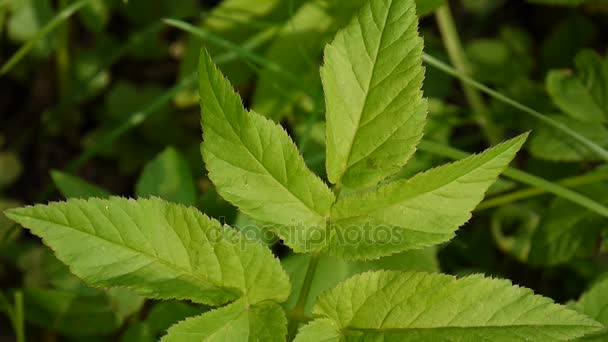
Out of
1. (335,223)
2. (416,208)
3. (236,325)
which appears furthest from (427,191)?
(236,325)

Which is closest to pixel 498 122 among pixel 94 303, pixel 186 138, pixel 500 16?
pixel 500 16

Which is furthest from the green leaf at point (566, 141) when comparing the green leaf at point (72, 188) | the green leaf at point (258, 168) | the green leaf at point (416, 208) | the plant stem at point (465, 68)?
the green leaf at point (72, 188)

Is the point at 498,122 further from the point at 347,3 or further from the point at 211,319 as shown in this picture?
the point at 211,319

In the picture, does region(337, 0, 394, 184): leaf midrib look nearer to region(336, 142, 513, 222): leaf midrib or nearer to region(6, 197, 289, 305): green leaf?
region(336, 142, 513, 222): leaf midrib

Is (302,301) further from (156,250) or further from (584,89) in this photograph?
(584,89)

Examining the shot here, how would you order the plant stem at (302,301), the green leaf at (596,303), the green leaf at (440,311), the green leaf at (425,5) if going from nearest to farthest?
1. the green leaf at (440,311)
2. the plant stem at (302,301)
3. the green leaf at (596,303)
4. the green leaf at (425,5)

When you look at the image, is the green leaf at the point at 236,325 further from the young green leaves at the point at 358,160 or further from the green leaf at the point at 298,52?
the green leaf at the point at 298,52
